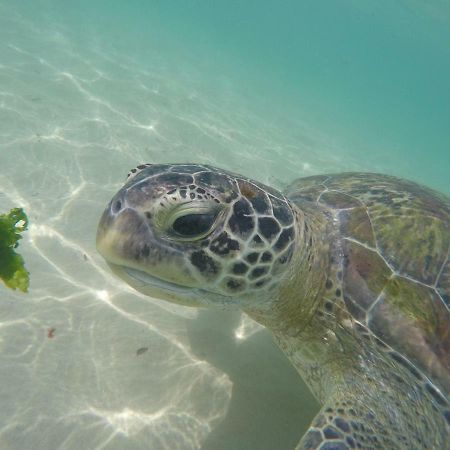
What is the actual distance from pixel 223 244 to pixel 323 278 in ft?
2.85

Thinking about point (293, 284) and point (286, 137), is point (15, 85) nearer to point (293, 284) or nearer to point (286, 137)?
point (293, 284)

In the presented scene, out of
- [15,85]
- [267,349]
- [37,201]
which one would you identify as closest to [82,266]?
[37,201]

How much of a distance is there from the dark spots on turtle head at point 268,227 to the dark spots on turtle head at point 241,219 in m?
0.06

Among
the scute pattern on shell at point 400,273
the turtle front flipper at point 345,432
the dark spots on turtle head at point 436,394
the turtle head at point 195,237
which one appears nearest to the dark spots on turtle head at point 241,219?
the turtle head at point 195,237

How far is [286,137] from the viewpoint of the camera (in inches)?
452

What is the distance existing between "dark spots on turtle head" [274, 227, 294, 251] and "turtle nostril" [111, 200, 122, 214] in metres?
0.78

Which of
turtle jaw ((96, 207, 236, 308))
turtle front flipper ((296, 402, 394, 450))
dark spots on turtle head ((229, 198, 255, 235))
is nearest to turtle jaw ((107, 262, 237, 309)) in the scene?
turtle jaw ((96, 207, 236, 308))

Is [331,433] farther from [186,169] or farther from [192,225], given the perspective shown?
[186,169]

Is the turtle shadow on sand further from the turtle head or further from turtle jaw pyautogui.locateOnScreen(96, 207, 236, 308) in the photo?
turtle jaw pyautogui.locateOnScreen(96, 207, 236, 308)

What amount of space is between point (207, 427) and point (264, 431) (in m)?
0.35

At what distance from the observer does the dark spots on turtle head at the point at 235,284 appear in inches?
68.5

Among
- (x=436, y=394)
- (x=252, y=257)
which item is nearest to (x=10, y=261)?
(x=252, y=257)

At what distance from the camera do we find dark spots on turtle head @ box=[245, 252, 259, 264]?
5.67 ft

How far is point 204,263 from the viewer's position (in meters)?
1.63
